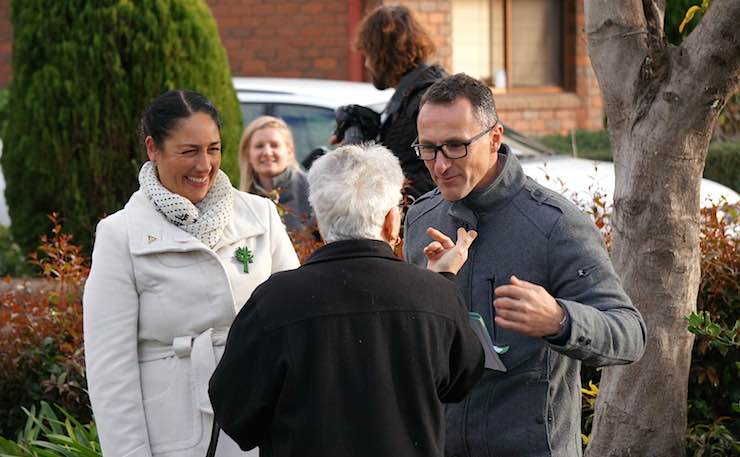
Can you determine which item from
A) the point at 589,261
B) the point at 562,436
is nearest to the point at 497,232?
the point at 589,261

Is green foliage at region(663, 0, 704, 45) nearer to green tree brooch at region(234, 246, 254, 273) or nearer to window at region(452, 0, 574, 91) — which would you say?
window at region(452, 0, 574, 91)

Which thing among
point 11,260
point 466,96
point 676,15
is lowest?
point 11,260

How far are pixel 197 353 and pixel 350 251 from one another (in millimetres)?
848

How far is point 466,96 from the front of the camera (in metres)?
3.25

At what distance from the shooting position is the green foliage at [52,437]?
4.93 meters

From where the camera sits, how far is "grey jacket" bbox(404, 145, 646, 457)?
3129mm

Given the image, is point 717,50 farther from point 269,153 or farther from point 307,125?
point 307,125

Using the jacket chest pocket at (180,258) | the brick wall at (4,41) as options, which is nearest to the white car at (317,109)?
the jacket chest pocket at (180,258)

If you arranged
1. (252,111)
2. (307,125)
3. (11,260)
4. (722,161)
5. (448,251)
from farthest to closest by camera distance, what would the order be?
1. (722,161)
2. (252,111)
3. (307,125)
4. (11,260)
5. (448,251)

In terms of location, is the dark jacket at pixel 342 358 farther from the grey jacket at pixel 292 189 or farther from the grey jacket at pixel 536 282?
the grey jacket at pixel 292 189

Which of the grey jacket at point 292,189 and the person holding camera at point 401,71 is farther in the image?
the grey jacket at point 292,189

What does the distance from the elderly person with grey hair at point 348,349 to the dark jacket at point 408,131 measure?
2724mm

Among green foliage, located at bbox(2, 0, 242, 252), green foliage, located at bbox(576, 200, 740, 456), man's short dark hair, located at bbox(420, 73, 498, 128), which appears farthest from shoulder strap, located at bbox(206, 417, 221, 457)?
green foliage, located at bbox(2, 0, 242, 252)

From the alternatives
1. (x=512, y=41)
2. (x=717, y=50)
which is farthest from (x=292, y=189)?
(x=512, y=41)
